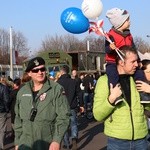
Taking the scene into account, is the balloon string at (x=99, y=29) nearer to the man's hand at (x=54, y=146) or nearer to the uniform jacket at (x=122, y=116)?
the uniform jacket at (x=122, y=116)

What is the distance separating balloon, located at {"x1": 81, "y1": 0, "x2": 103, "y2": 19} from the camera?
534 cm

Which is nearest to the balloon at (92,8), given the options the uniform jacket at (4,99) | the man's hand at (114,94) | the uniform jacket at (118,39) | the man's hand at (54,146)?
the uniform jacket at (118,39)

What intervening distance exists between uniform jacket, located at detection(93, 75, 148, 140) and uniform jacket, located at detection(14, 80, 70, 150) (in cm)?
70

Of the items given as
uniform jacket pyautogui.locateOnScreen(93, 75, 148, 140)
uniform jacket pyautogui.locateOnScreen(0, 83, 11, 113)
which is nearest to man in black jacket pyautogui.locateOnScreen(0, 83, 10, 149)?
uniform jacket pyautogui.locateOnScreen(0, 83, 11, 113)

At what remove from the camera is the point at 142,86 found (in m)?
4.32

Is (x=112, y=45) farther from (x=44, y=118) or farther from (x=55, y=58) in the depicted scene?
(x=55, y=58)

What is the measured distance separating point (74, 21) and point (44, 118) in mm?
1535

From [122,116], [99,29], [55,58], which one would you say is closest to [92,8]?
[99,29]

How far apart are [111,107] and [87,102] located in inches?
560

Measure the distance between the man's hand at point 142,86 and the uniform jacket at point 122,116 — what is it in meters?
0.04

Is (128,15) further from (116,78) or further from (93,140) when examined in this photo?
(93,140)

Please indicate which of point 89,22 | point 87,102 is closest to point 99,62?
point 87,102

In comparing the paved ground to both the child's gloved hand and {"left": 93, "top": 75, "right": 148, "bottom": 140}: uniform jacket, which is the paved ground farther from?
{"left": 93, "top": 75, "right": 148, "bottom": 140}: uniform jacket

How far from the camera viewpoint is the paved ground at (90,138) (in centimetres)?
1093
